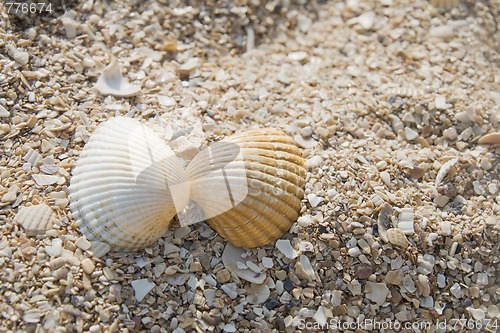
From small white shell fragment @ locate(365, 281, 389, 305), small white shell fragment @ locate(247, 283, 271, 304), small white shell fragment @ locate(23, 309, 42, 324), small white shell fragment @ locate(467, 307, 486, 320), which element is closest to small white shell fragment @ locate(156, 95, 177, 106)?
small white shell fragment @ locate(247, 283, 271, 304)

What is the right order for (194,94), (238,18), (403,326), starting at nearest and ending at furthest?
(403,326) < (194,94) < (238,18)

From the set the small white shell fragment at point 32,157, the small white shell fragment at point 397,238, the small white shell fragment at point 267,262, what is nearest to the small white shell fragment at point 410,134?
the small white shell fragment at point 397,238

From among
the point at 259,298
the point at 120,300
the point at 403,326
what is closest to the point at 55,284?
the point at 120,300

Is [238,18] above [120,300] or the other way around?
above

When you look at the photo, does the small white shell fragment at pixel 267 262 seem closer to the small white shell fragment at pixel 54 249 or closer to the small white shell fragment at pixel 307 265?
the small white shell fragment at pixel 307 265

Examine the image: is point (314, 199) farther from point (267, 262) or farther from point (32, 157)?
point (32, 157)

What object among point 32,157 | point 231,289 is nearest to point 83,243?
point 32,157

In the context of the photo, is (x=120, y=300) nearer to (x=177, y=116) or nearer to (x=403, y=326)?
(x=177, y=116)
